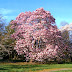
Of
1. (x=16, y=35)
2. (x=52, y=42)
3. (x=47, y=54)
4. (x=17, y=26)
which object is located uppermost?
(x=17, y=26)

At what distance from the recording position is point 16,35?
25.0 m

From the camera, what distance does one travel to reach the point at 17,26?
85.7 feet

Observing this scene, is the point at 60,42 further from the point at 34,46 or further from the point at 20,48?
the point at 20,48

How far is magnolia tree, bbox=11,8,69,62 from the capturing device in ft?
73.6

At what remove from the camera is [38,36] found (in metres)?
22.3

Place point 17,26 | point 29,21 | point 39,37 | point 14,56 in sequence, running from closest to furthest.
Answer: point 39,37
point 29,21
point 17,26
point 14,56

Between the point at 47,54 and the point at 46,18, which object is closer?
the point at 47,54

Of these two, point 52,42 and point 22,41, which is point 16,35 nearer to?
point 22,41

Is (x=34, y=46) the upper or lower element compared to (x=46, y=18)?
lower

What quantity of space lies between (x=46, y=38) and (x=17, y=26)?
6148mm

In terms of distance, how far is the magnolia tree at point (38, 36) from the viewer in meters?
22.4

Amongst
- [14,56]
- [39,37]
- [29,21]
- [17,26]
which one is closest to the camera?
[39,37]

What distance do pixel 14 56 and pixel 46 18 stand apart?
1495cm

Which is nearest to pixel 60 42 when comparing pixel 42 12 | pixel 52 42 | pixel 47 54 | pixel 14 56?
pixel 52 42
